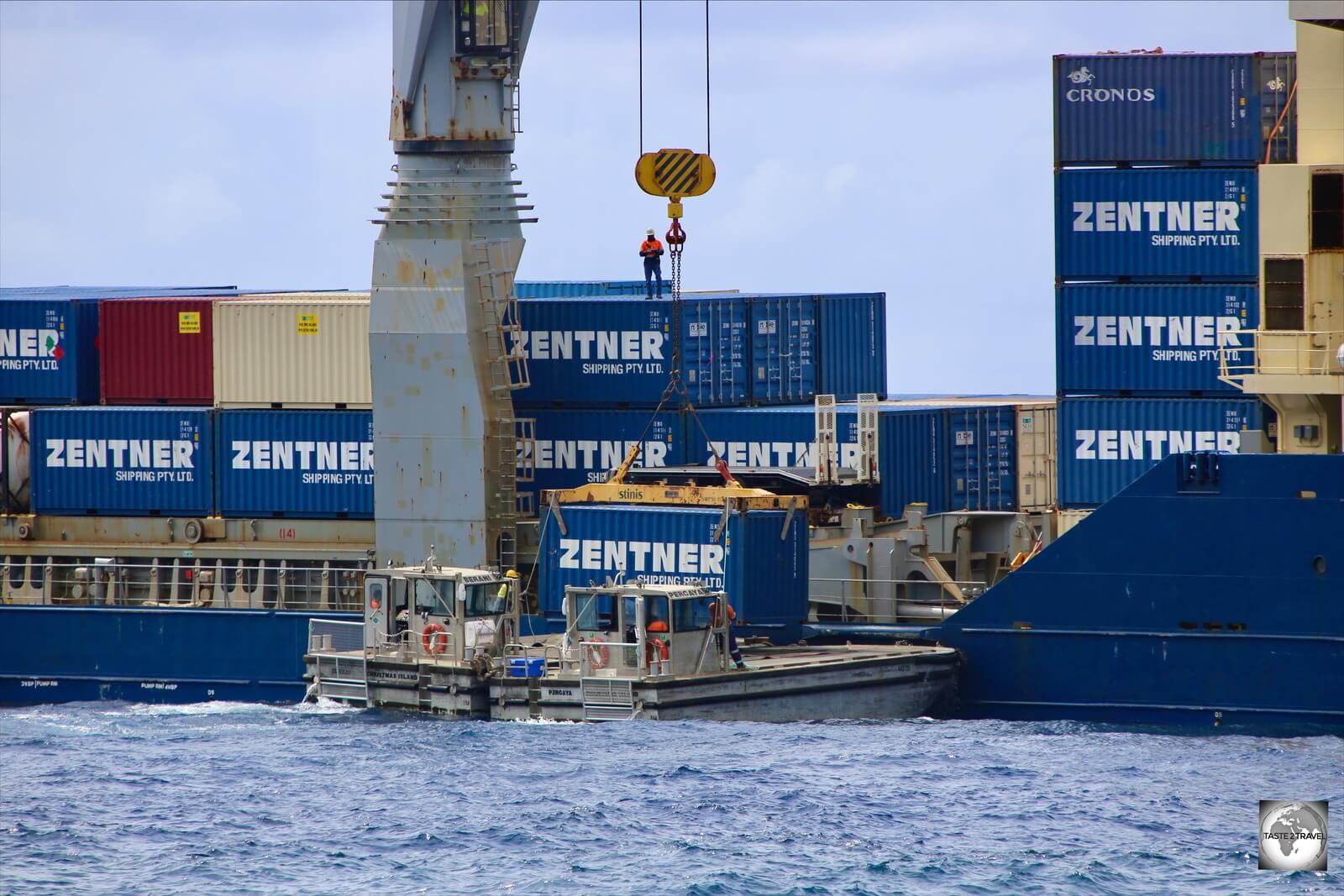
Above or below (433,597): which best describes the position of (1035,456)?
above

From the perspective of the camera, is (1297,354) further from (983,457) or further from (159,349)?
(159,349)

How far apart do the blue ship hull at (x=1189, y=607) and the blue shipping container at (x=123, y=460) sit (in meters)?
14.4

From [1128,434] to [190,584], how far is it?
54.3 ft

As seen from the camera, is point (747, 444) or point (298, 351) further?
point (298, 351)

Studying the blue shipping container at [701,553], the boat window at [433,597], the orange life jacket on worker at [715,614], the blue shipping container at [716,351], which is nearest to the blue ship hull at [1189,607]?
the blue shipping container at [701,553]

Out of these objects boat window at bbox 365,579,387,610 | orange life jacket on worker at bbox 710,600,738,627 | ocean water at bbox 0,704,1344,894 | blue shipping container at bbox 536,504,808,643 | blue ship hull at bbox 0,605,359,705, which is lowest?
ocean water at bbox 0,704,1344,894

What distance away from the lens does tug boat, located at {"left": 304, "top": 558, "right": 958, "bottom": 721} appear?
34.1 m

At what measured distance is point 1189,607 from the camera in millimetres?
33906

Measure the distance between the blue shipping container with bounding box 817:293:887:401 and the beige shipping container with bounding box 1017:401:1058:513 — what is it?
281 centimetres

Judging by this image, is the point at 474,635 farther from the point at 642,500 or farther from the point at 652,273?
the point at 652,273

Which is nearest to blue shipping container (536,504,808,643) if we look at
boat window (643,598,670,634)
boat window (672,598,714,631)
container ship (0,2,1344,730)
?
container ship (0,2,1344,730)

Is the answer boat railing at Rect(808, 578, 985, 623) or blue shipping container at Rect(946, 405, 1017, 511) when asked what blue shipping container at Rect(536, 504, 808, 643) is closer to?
boat railing at Rect(808, 578, 985, 623)

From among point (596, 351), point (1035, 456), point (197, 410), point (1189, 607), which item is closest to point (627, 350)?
point (596, 351)

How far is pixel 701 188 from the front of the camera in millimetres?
38125
